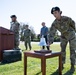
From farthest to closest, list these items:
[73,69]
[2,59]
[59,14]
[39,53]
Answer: [2,59], [73,69], [59,14], [39,53]

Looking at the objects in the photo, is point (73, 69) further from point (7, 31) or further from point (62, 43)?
point (7, 31)

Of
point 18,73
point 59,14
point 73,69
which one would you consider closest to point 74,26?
point 59,14

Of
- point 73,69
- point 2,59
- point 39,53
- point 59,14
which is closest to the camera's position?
point 39,53

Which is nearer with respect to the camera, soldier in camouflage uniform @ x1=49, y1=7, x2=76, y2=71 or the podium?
soldier in camouflage uniform @ x1=49, y1=7, x2=76, y2=71

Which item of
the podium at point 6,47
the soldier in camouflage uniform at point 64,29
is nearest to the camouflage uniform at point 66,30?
the soldier in camouflage uniform at point 64,29

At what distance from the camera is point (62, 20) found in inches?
235

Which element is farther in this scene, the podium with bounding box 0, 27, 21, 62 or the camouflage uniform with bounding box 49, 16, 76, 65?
the podium with bounding box 0, 27, 21, 62

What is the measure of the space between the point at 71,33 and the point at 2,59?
10.5 feet

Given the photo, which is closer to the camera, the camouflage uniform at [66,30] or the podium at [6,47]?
the camouflage uniform at [66,30]

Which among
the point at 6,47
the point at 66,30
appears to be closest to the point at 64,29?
the point at 66,30

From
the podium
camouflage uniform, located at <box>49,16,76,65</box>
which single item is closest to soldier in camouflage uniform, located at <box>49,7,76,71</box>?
camouflage uniform, located at <box>49,16,76,65</box>

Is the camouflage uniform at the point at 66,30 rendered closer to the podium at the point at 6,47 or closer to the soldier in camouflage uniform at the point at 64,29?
the soldier in camouflage uniform at the point at 64,29

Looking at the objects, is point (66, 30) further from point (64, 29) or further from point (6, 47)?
point (6, 47)

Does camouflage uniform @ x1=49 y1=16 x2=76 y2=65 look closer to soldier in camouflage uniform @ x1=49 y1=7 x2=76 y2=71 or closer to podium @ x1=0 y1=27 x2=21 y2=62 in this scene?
soldier in camouflage uniform @ x1=49 y1=7 x2=76 y2=71
